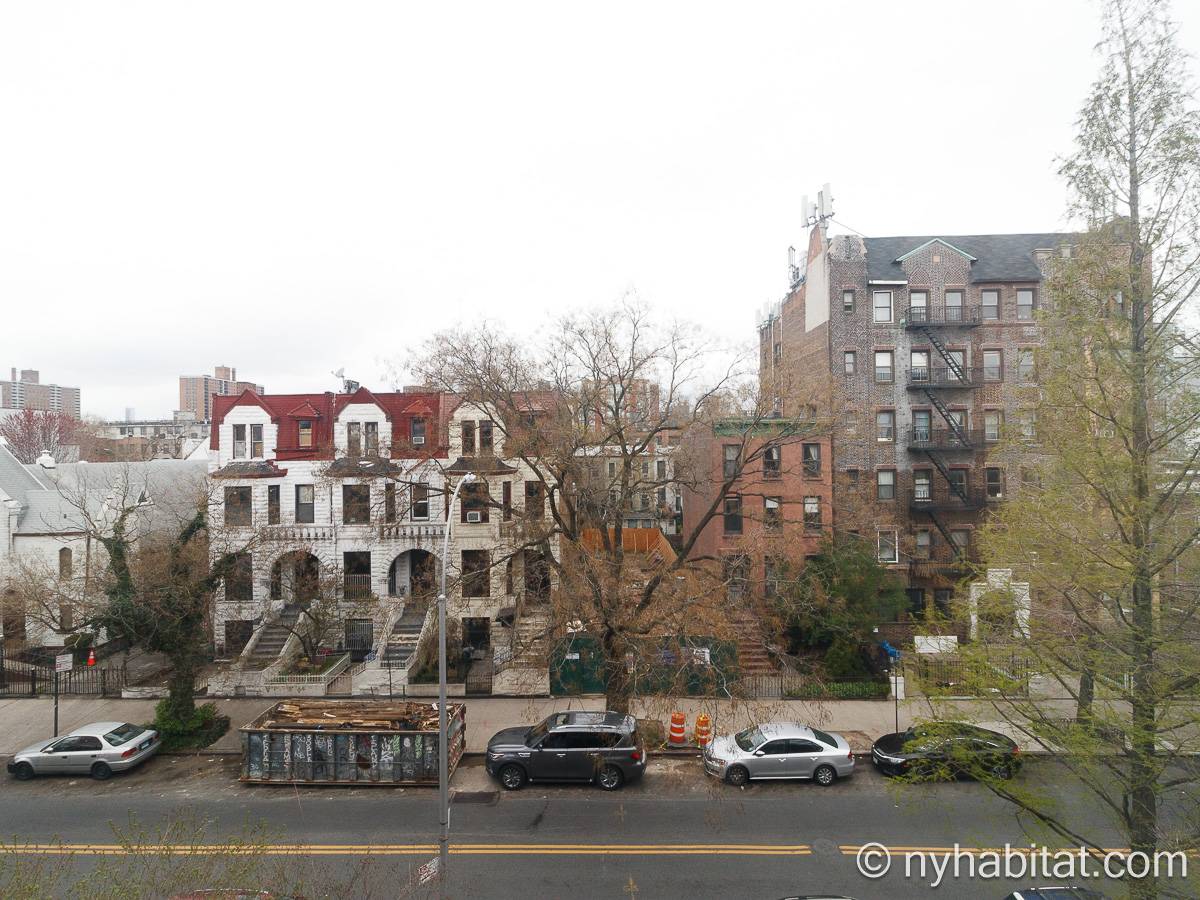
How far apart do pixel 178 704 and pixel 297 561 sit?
9.04m

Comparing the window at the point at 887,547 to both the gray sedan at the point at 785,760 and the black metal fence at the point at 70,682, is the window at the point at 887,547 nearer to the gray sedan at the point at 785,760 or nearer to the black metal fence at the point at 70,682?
the gray sedan at the point at 785,760

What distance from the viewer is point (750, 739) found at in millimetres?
18922

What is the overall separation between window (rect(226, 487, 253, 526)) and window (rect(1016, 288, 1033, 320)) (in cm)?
3756

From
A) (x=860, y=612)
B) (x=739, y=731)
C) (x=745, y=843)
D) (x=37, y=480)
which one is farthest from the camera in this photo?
(x=37, y=480)

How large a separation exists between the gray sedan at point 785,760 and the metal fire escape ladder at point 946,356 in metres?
20.2

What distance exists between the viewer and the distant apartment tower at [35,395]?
144500 millimetres

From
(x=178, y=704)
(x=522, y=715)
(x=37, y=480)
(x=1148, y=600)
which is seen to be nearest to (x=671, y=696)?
(x=522, y=715)

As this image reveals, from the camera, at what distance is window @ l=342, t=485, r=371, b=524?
99.7 feet

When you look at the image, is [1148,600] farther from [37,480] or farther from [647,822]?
[37,480]

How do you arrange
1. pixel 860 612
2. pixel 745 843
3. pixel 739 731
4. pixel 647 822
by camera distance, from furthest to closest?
pixel 860 612 → pixel 739 731 → pixel 647 822 → pixel 745 843

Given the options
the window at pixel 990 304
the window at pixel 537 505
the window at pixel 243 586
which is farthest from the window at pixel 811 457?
the window at pixel 243 586

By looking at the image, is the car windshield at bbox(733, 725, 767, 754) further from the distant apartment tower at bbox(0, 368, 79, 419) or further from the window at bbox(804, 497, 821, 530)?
the distant apartment tower at bbox(0, 368, 79, 419)

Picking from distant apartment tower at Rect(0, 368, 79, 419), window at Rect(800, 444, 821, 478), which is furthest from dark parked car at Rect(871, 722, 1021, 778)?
distant apartment tower at Rect(0, 368, 79, 419)

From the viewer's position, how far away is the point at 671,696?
1792cm
